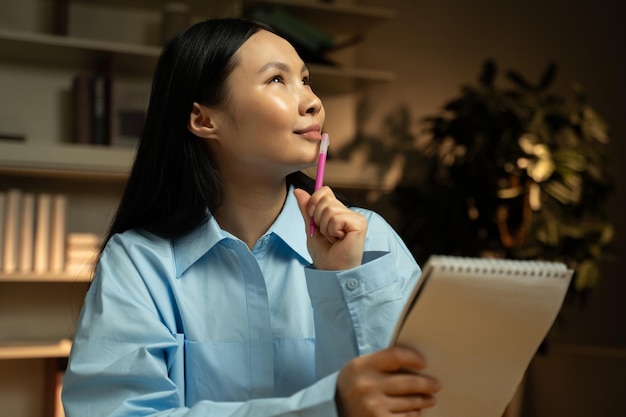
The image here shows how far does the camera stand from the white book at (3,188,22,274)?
2768mm

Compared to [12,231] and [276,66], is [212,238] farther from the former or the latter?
[12,231]

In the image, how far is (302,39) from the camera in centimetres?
312

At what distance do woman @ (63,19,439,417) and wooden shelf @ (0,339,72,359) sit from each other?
5.55 ft

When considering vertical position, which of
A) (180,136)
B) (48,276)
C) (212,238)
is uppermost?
(180,136)

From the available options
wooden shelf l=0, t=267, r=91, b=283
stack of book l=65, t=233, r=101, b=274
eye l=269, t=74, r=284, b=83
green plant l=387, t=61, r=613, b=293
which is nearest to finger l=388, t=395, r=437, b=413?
eye l=269, t=74, r=284, b=83

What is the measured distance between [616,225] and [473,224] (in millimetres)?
1109

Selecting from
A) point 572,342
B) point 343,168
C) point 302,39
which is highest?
point 302,39

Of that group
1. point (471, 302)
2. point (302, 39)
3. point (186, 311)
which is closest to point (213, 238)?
point (186, 311)

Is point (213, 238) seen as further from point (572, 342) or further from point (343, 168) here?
point (572, 342)

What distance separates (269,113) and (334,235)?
256 mm

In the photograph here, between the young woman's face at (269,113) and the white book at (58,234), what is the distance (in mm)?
1740

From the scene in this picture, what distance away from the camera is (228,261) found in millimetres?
1193

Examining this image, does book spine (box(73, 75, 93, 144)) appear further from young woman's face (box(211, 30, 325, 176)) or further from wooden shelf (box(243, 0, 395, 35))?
young woman's face (box(211, 30, 325, 176))

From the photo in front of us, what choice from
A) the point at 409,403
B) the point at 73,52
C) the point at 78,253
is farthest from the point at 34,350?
the point at 409,403
